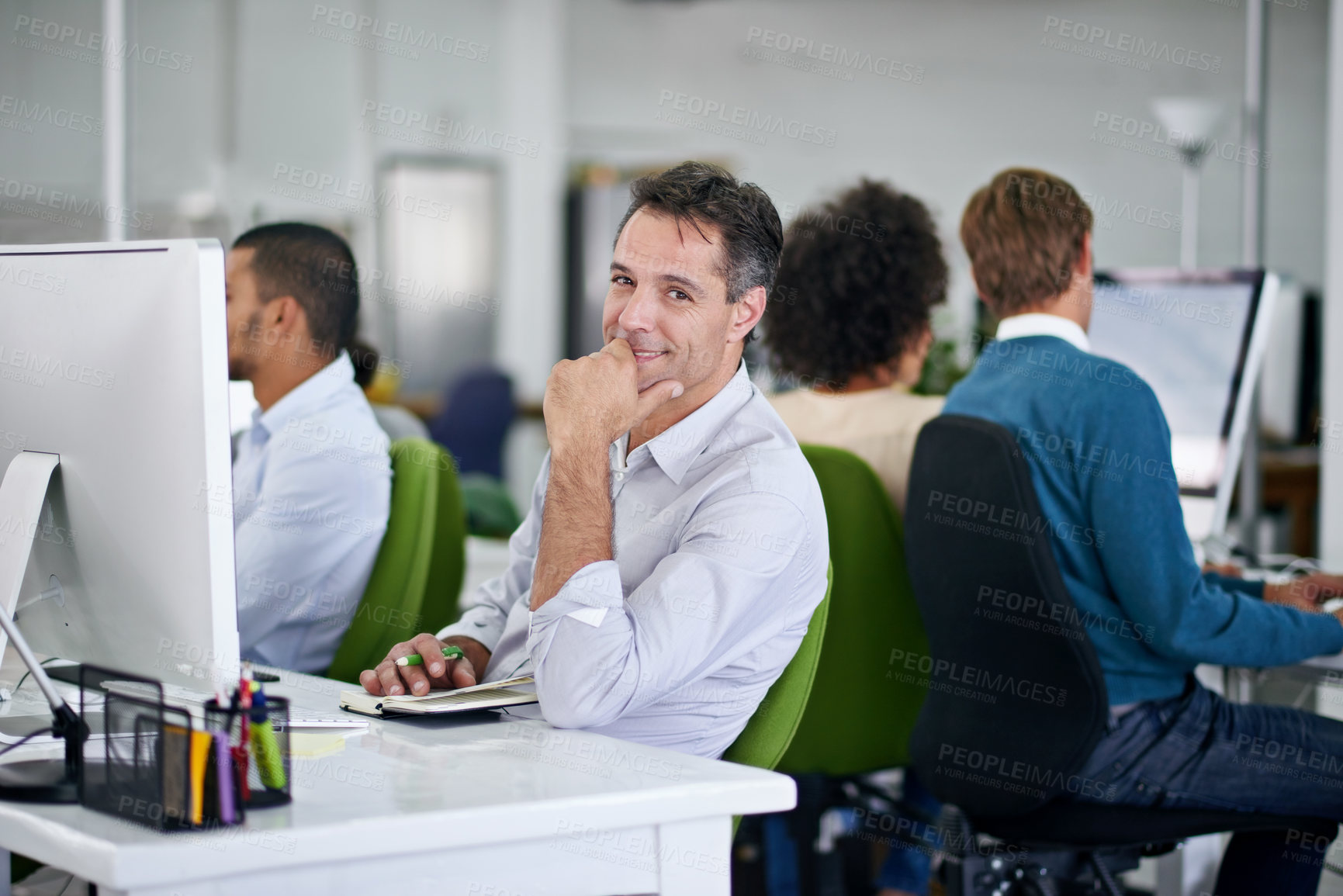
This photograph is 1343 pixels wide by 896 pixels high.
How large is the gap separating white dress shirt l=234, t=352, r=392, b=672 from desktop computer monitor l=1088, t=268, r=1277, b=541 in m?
1.50

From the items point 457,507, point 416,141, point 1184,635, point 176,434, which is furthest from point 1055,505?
point 416,141

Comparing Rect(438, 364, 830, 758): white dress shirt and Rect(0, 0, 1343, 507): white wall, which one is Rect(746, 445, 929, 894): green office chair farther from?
Rect(0, 0, 1343, 507): white wall

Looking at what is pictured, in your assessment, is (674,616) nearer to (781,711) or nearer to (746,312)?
(781,711)

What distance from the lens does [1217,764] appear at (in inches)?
71.8

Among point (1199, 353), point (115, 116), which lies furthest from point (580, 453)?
point (115, 116)

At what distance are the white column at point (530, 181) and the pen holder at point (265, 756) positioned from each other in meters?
7.00

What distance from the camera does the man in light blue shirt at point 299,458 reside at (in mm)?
2033

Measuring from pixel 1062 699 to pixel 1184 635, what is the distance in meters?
0.20

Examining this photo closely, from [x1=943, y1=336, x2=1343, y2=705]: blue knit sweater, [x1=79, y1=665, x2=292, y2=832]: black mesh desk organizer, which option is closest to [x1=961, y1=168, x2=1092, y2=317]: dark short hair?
[x1=943, y1=336, x2=1343, y2=705]: blue knit sweater

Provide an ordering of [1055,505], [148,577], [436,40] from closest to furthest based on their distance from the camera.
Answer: [148,577], [1055,505], [436,40]

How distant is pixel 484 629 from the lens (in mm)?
1730

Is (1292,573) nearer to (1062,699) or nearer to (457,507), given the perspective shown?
(1062,699)

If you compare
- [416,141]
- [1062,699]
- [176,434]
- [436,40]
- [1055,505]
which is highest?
[436,40]

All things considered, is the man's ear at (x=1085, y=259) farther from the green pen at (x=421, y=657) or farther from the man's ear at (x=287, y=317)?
the man's ear at (x=287, y=317)
